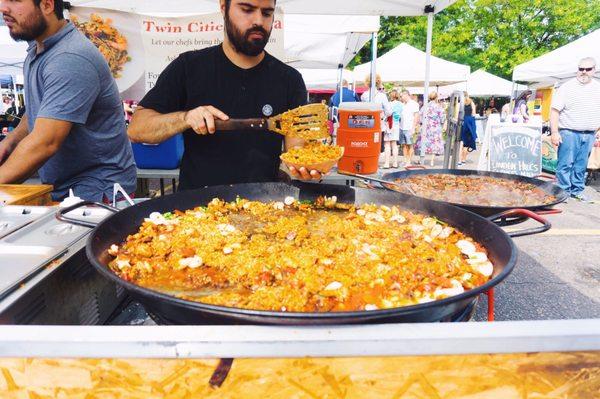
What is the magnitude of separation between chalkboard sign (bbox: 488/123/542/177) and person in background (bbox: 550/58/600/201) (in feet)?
5.15

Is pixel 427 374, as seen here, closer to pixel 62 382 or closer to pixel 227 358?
pixel 227 358

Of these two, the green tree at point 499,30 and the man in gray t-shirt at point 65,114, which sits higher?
the green tree at point 499,30

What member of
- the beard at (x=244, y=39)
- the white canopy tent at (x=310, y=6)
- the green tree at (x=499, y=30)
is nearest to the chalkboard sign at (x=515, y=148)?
the white canopy tent at (x=310, y=6)

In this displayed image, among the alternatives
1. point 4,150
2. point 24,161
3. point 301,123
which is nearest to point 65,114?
point 24,161

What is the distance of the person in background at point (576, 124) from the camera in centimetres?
826

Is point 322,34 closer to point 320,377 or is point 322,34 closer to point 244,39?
point 244,39

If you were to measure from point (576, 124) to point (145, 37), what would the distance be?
8428mm

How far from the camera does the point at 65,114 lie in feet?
8.73

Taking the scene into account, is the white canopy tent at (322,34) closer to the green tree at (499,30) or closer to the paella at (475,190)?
the paella at (475,190)

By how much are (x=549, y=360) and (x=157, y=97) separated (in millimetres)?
2669

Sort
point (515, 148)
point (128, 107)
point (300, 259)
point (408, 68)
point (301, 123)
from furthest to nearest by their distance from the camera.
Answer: point (408, 68), point (515, 148), point (128, 107), point (301, 123), point (300, 259)

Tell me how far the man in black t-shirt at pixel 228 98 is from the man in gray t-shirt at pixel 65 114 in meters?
0.34

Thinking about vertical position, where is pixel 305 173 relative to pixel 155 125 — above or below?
below

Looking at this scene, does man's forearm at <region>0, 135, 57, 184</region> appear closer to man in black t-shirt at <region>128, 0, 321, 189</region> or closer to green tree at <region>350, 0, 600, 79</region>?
man in black t-shirt at <region>128, 0, 321, 189</region>
